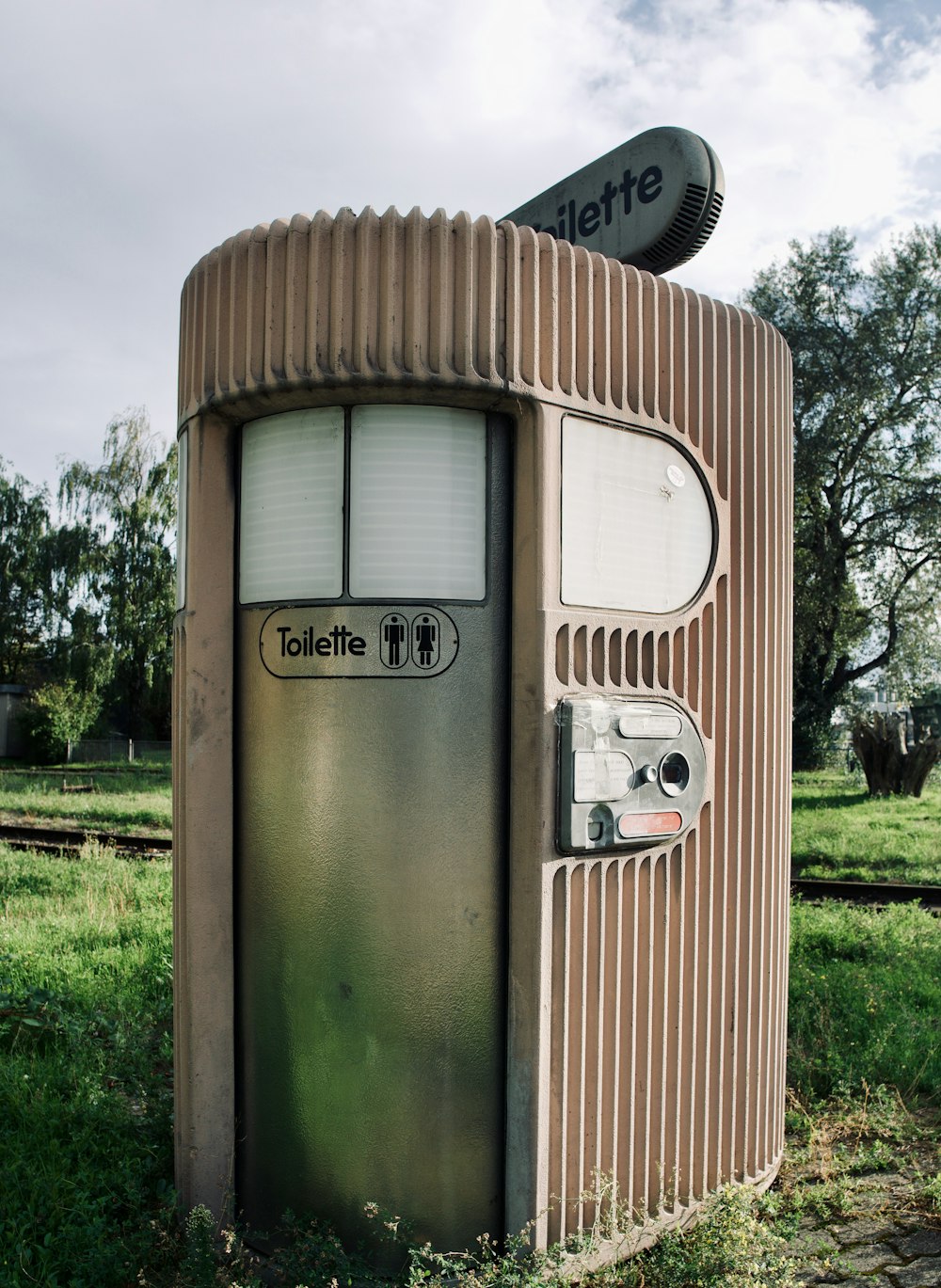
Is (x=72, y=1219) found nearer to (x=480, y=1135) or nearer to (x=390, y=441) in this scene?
(x=480, y=1135)

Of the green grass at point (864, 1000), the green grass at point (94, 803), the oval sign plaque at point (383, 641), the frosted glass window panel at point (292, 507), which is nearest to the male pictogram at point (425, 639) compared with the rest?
the oval sign plaque at point (383, 641)

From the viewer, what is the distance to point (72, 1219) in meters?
3.25

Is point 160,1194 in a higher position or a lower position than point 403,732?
lower

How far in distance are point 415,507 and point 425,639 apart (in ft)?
1.36

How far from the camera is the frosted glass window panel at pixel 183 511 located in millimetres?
3346

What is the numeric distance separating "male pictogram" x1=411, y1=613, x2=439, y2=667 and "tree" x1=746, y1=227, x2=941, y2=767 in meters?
23.0

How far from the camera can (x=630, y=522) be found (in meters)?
3.21

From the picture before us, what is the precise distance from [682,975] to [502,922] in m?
0.70

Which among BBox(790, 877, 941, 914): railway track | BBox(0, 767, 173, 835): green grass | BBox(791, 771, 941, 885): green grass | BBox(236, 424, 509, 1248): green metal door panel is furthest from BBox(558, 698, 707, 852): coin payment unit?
BBox(0, 767, 173, 835): green grass

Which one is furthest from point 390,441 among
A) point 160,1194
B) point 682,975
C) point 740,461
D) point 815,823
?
point 815,823

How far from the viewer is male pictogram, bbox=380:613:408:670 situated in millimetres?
3043

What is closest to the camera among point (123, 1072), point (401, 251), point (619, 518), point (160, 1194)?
point (401, 251)

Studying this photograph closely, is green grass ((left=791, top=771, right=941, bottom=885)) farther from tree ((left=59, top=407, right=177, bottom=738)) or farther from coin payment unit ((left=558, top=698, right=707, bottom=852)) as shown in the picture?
tree ((left=59, top=407, right=177, bottom=738))

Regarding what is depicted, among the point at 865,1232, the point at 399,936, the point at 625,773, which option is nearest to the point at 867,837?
the point at 865,1232
